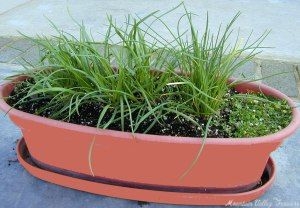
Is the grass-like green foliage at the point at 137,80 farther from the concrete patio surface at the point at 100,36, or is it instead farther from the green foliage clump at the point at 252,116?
the concrete patio surface at the point at 100,36

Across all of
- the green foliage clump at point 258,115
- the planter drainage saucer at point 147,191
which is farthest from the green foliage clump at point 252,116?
the planter drainage saucer at point 147,191

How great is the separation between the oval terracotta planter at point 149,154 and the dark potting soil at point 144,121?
0.22ft

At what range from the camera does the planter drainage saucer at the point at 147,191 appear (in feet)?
3.99

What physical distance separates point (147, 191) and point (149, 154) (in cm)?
15

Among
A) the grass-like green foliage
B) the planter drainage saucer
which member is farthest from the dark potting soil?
the planter drainage saucer

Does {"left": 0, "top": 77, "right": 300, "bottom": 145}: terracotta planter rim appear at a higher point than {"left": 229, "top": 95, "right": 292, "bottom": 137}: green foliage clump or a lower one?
higher

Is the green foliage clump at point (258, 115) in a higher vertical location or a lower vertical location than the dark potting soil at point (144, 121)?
lower

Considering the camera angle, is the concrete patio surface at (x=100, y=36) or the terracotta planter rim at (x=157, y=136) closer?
the terracotta planter rim at (x=157, y=136)

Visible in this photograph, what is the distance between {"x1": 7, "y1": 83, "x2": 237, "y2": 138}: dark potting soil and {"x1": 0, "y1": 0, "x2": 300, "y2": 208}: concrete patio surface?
9.4 inches

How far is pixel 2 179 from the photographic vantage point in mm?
1346

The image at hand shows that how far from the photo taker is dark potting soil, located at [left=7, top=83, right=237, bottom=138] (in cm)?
118

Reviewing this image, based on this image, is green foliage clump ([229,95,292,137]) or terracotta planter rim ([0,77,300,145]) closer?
terracotta planter rim ([0,77,300,145])

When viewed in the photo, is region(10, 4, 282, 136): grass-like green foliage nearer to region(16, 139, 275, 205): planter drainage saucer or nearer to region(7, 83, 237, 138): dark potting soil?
region(7, 83, 237, 138): dark potting soil

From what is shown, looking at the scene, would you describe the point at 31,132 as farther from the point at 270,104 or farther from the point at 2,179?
the point at 270,104
